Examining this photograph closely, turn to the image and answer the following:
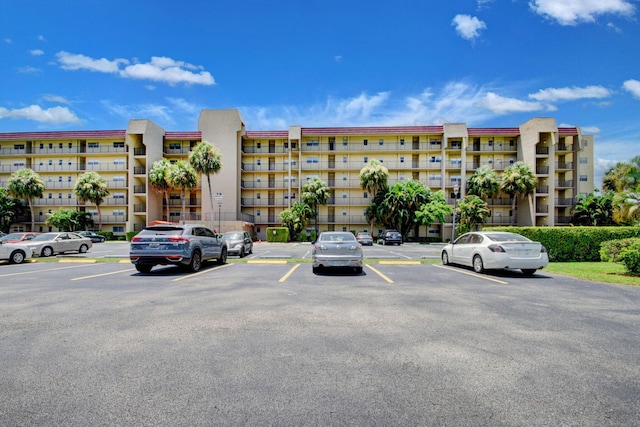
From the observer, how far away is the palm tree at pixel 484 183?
45.6m

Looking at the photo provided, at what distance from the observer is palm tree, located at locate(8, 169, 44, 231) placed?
46625 mm

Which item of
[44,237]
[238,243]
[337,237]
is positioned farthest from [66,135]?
[337,237]

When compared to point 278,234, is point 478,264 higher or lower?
higher

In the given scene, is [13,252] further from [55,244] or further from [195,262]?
[195,262]

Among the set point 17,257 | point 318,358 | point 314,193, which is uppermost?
point 314,193

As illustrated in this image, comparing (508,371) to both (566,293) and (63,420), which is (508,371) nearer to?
(63,420)

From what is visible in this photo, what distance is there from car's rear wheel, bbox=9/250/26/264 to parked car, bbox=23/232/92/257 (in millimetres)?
1260

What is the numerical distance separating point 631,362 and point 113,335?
22.7ft

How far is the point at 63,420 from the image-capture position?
2865mm

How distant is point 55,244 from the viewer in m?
21.1

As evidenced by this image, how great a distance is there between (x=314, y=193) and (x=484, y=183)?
2283 cm

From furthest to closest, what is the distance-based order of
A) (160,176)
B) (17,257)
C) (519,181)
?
1. (160,176)
2. (519,181)
3. (17,257)

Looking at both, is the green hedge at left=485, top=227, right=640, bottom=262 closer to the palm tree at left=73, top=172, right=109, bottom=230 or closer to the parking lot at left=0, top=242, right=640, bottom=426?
the parking lot at left=0, top=242, right=640, bottom=426

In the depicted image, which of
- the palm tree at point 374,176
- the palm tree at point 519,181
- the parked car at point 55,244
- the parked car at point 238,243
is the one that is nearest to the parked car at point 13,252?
the parked car at point 55,244
